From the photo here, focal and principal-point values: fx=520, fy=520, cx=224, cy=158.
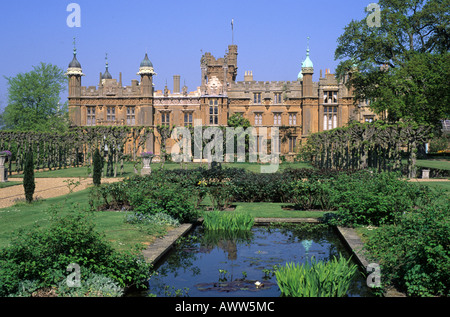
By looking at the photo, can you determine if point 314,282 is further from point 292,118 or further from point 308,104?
point 292,118

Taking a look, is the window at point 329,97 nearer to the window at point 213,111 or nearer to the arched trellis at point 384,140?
the window at point 213,111

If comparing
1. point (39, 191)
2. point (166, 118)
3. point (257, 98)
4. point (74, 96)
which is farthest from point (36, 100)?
point (39, 191)

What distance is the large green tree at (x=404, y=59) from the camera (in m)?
32.6

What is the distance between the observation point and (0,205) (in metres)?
17.9

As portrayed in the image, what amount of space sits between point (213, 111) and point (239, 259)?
139ft

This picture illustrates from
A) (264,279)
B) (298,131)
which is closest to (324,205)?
(264,279)

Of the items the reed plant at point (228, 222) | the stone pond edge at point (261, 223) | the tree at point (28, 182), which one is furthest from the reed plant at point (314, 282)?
the tree at point (28, 182)

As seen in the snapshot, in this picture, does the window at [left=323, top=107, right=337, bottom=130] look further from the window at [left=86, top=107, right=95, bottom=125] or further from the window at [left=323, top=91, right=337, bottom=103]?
the window at [left=86, top=107, right=95, bottom=125]

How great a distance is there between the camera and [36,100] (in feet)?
178

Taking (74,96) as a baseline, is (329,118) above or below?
below

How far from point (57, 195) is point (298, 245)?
42.4 feet

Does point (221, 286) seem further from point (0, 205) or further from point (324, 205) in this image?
point (0, 205)

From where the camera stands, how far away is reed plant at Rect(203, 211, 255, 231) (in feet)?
40.9
